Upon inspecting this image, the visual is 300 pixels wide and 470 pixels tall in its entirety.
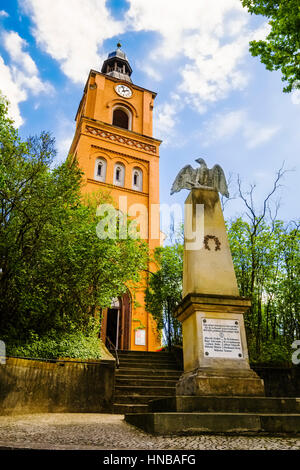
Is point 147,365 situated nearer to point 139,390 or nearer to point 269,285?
point 139,390

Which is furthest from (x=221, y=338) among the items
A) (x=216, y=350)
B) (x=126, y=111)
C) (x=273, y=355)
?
(x=126, y=111)

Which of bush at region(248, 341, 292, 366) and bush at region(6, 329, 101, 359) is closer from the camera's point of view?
bush at region(6, 329, 101, 359)

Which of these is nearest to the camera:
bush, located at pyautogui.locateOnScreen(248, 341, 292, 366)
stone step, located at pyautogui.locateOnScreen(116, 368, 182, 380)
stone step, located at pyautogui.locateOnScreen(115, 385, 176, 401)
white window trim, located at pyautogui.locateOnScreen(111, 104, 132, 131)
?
stone step, located at pyautogui.locateOnScreen(115, 385, 176, 401)

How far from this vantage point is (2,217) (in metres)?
8.12

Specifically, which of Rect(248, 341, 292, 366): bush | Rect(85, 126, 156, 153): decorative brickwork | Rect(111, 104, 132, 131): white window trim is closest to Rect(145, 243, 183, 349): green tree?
Rect(248, 341, 292, 366): bush

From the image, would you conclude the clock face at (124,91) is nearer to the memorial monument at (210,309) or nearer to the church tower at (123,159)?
the church tower at (123,159)

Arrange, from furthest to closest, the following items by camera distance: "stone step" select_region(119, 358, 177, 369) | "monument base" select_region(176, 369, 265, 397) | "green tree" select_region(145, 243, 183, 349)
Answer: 1. "green tree" select_region(145, 243, 183, 349)
2. "stone step" select_region(119, 358, 177, 369)
3. "monument base" select_region(176, 369, 265, 397)

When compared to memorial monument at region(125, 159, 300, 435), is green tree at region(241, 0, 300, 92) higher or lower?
higher

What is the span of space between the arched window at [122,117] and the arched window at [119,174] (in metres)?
4.88

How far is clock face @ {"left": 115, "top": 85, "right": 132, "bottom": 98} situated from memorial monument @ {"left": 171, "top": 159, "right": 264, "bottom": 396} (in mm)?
22766

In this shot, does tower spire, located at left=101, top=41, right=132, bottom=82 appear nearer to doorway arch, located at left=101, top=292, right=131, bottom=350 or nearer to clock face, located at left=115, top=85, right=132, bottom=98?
clock face, located at left=115, top=85, right=132, bottom=98

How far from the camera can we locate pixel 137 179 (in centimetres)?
2283

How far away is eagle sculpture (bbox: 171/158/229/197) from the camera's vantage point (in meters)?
5.91

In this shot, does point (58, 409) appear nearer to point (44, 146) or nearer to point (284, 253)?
point (44, 146)
